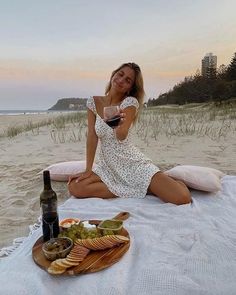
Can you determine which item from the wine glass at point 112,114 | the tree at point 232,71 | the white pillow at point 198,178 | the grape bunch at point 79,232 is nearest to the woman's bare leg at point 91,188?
the white pillow at point 198,178

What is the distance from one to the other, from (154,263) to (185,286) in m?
0.33

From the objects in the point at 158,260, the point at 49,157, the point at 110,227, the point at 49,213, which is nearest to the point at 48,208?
the point at 49,213

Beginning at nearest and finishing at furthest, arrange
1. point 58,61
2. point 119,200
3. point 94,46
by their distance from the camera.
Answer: point 119,200 → point 94,46 → point 58,61

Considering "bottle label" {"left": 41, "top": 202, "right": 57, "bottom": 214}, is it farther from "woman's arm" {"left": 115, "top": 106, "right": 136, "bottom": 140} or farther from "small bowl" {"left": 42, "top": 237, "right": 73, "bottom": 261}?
"woman's arm" {"left": 115, "top": 106, "right": 136, "bottom": 140}

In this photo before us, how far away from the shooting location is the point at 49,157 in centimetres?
722

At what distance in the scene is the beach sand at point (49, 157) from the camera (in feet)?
13.2

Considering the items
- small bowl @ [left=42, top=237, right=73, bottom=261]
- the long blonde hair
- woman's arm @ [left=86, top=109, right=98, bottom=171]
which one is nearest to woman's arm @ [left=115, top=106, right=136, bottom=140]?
the long blonde hair

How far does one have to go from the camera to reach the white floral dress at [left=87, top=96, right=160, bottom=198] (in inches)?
160

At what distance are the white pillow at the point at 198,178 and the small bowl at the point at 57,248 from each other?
92.9 inches

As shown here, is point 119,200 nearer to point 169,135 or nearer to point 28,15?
point 169,135

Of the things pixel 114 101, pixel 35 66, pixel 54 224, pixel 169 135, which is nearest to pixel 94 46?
pixel 169 135

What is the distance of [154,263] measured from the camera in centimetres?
244

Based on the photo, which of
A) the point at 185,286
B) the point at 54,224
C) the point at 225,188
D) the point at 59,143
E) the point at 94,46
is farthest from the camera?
the point at 94,46

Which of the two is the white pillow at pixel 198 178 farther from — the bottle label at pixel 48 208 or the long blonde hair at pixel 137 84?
the bottle label at pixel 48 208
